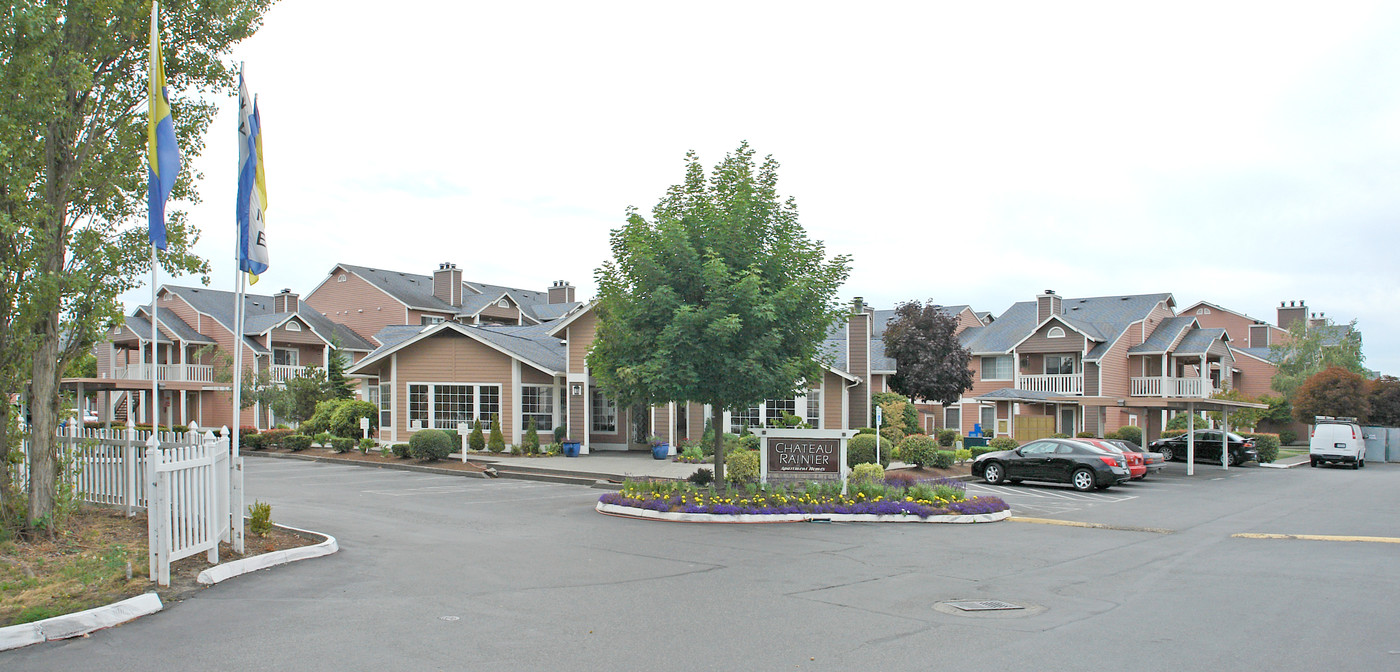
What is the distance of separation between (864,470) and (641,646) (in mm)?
13892

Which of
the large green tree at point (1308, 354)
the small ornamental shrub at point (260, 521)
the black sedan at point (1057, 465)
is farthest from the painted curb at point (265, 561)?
the large green tree at point (1308, 354)

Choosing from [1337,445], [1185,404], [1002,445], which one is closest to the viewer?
[1002,445]

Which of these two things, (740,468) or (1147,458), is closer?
(740,468)

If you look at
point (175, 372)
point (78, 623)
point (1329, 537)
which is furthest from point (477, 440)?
point (1329, 537)

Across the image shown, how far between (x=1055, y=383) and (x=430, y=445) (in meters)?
32.2

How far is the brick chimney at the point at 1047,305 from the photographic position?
4909cm

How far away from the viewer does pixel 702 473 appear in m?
20.9

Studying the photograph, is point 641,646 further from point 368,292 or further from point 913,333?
point 368,292

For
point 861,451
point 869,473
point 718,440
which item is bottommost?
point 861,451

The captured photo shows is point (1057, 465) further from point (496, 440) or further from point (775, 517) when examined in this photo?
point (496, 440)

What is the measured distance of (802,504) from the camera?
1748 cm

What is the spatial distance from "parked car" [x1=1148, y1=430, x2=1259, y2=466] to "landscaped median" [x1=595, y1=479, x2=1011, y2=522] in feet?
71.6

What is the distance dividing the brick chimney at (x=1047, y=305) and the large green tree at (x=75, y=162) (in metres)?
43.5

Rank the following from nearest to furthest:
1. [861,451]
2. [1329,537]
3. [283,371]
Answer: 1. [1329,537]
2. [861,451]
3. [283,371]
